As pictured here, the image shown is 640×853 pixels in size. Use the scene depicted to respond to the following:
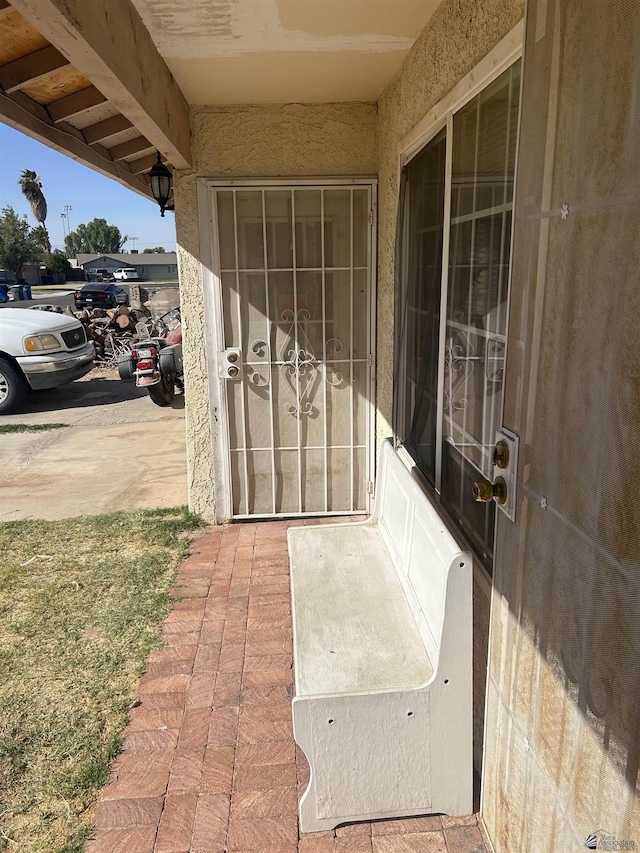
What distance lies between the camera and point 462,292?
2.26m

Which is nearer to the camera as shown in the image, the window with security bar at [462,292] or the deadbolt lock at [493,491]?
the deadbolt lock at [493,491]

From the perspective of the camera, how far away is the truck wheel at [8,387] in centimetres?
850

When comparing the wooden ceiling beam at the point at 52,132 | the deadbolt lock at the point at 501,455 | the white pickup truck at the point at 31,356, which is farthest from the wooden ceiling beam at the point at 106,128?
the white pickup truck at the point at 31,356

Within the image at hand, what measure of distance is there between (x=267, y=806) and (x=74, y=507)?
340cm

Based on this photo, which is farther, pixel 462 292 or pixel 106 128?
pixel 106 128

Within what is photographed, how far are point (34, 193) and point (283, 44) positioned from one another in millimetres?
82382

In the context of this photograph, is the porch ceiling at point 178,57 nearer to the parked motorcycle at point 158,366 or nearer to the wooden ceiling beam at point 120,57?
Result: the wooden ceiling beam at point 120,57

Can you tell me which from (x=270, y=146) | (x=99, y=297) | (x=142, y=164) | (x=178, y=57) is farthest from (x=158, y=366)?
(x=99, y=297)

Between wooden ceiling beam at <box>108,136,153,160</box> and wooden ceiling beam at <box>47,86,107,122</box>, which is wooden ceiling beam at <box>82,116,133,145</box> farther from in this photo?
wooden ceiling beam at <box>108,136,153,160</box>

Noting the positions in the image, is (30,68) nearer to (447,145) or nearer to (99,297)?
(447,145)

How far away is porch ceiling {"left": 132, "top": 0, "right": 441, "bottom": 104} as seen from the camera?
97.6 inches

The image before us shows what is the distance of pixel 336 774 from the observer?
77.1 inches

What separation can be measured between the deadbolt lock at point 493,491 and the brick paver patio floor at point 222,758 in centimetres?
115

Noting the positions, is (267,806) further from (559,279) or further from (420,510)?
(559,279)
